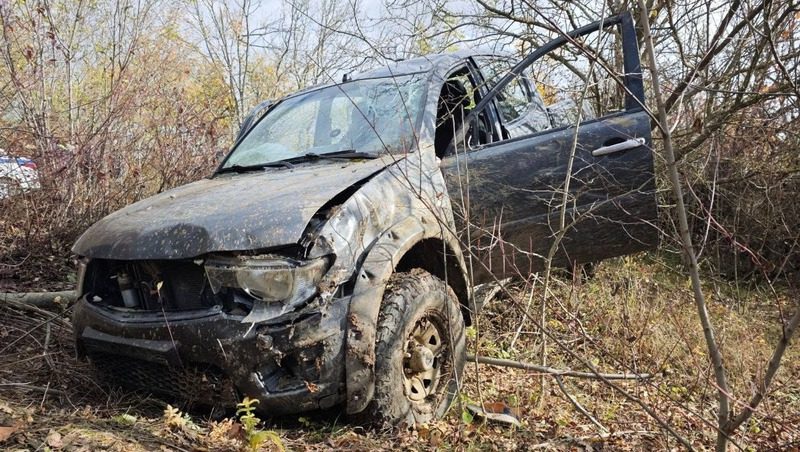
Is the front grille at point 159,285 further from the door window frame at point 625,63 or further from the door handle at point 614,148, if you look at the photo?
the door handle at point 614,148

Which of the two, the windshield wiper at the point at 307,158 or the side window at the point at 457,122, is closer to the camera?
the windshield wiper at the point at 307,158

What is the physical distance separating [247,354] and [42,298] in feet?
8.34

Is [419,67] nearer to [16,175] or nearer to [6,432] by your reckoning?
[6,432]

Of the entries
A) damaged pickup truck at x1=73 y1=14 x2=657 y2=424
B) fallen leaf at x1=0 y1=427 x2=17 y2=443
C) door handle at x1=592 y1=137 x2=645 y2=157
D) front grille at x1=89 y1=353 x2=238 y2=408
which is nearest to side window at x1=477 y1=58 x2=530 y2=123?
damaged pickup truck at x1=73 y1=14 x2=657 y2=424

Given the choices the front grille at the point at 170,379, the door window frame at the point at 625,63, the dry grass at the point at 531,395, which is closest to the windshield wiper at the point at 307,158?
the door window frame at the point at 625,63

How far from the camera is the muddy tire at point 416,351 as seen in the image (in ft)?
7.80

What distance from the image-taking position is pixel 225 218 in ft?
7.75

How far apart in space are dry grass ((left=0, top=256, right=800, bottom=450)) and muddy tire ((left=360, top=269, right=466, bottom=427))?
0.10 metres

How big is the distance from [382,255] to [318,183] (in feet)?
1.62

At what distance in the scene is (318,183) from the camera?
2621 millimetres

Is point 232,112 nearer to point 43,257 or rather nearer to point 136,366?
point 43,257

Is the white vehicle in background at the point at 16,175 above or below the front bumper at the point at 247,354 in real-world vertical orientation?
above

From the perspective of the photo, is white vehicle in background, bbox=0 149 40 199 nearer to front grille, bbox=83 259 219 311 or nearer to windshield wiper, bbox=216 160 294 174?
windshield wiper, bbox=216 160 294 174

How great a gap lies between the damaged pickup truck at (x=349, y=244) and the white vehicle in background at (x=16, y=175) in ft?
7.95
